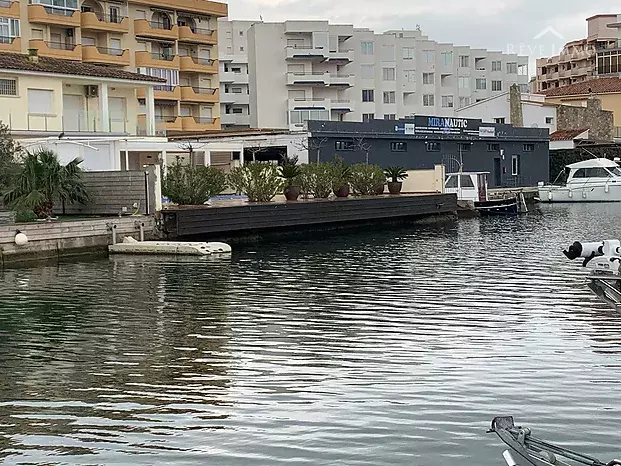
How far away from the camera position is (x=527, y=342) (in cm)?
1421

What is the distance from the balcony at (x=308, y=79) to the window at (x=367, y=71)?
7103 mm

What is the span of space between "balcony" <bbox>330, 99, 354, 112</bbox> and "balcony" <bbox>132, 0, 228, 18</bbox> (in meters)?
17.9

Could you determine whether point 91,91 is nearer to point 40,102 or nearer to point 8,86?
point 40,102

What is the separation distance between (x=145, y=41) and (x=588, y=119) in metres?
37.9

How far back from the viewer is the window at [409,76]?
10444cm

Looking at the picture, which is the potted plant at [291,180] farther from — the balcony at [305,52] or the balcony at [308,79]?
the balcony at [305,52]

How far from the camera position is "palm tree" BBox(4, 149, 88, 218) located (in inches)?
1220

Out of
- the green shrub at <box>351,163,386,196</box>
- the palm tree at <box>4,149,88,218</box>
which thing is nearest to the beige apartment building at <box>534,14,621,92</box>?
the green shrub at <box>351,163,386,196</box>

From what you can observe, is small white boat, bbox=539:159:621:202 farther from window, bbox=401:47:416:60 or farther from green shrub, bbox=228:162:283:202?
window, bbox=401:47:416:60

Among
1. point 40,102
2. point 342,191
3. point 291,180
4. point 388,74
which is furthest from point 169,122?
point 388,74

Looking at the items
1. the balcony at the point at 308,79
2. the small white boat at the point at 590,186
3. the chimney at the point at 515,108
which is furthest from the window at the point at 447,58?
the small white boat at the point at 590,186

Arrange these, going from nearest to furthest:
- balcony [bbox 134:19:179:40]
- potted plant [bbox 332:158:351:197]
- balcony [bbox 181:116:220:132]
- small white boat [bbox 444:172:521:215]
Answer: potted plant [bbox 332:158:351:197] < small white boat [bbox 444:172:521:215] < balcony [bbox 134:19:179:40] < balcony [bbox 181:116:220:132]

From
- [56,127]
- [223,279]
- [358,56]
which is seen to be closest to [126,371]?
[223,279]

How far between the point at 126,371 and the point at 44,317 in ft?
18.9
